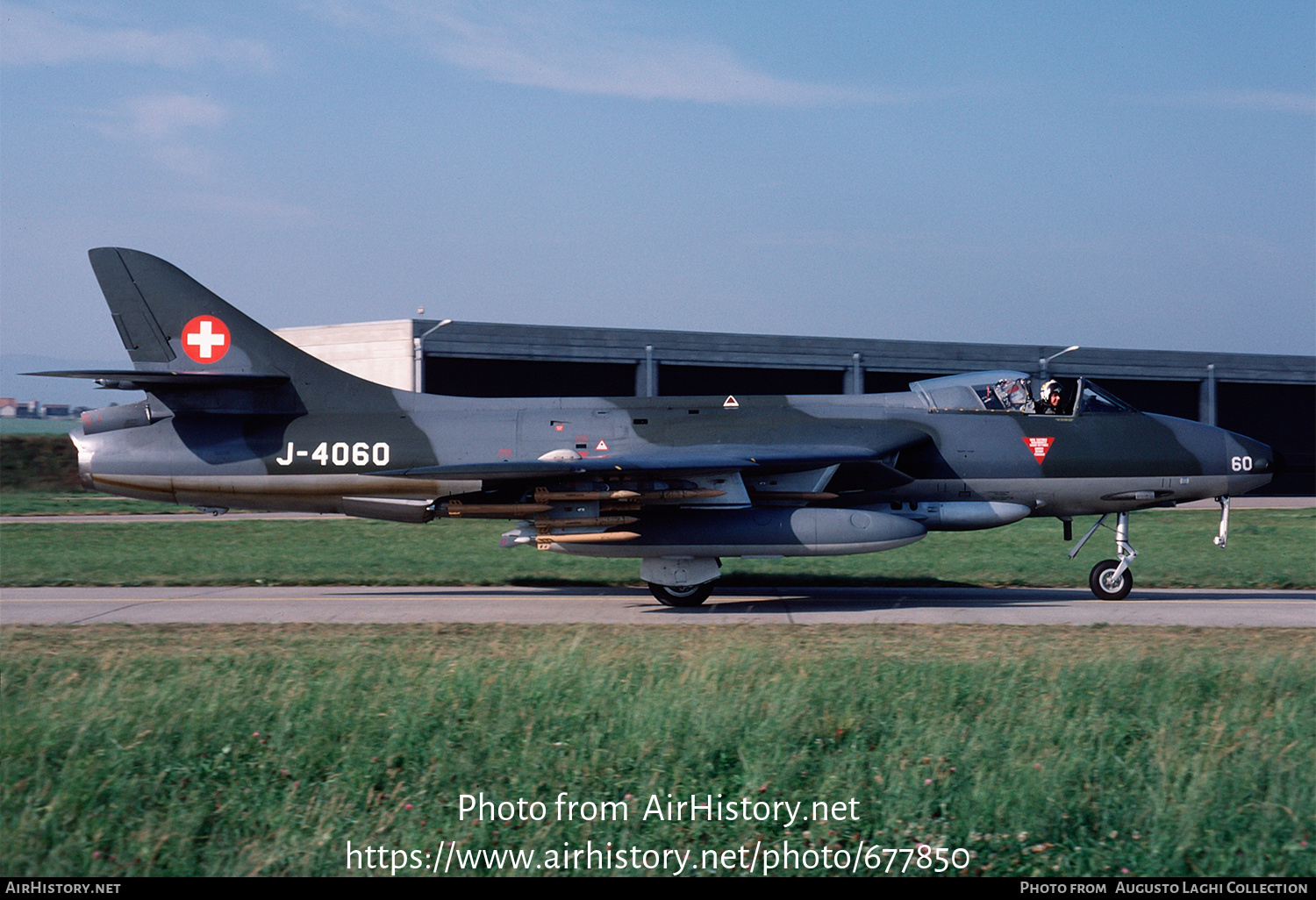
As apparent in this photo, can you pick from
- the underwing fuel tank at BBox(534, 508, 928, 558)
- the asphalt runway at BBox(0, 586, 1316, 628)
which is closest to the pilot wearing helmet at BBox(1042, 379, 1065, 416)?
the asphalt runway at BBox(0, 586, 1316, 628)

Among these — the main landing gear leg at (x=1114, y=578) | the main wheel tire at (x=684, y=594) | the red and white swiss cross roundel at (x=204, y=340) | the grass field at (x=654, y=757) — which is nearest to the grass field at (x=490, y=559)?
the main landing gear leg at (x=1114, y=578)

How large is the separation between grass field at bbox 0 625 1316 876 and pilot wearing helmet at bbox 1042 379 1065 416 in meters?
6.69

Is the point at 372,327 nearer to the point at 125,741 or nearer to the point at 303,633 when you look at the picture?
the point at 303,633

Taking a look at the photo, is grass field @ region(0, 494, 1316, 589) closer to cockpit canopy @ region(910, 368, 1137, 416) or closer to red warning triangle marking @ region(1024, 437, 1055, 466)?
red warning triangle marking @ region(1024, 437, 1055, 466)

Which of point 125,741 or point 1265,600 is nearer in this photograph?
point 125,741

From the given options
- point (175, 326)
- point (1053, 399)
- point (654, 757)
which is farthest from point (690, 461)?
point (175, 326)

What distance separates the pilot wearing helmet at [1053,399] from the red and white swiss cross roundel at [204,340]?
11810mm

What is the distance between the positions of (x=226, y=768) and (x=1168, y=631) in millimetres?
9500

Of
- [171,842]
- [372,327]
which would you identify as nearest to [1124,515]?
[171,842]

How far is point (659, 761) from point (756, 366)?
104ft

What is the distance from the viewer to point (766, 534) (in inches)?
518

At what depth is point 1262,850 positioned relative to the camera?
5.09 metres

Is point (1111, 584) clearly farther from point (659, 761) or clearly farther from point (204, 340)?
point (204, 340)
